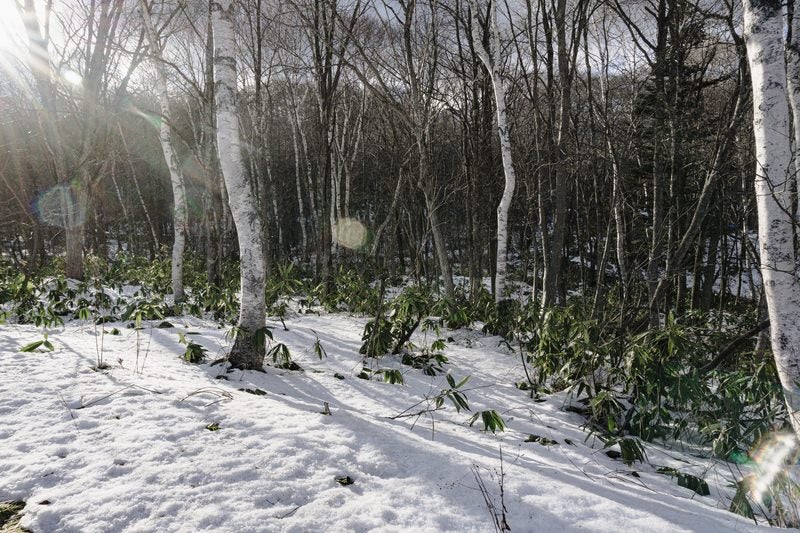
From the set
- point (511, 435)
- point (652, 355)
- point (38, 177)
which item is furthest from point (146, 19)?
point (38, 177)

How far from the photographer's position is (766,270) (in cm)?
271

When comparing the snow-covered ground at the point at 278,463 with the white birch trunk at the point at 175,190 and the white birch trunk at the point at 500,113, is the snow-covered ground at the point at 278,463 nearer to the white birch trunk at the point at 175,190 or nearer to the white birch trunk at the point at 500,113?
the white birch trunk at the point at 500,113

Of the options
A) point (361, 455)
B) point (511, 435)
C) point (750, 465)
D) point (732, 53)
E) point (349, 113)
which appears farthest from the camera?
point (349, 113)

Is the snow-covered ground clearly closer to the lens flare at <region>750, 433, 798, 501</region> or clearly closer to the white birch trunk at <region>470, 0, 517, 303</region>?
the lens flare at <region>750, 433, 798, 501</region>

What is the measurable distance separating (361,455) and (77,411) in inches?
75.7

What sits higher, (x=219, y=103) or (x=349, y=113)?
(x=349, y=113)

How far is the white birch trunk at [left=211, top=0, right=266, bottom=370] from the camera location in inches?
157

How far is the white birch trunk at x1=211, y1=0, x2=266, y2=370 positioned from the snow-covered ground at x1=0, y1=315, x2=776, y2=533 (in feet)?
1.19

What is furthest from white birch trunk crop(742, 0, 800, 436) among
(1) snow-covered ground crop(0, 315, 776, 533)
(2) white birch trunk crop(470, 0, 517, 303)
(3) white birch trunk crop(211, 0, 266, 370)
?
(3) white birch trunk crop(211, 0, 266, 370)

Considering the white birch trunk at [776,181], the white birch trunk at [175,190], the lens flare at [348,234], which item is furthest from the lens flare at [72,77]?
the white birch trunk at [776,181]

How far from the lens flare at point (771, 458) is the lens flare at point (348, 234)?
10.9 meters

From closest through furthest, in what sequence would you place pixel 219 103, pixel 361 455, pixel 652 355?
pixel 361 455
pixel 652 355
pixel 219 103

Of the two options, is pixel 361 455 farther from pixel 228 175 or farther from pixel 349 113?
pixel 349 113

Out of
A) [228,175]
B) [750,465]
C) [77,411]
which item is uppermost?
[228,175]
